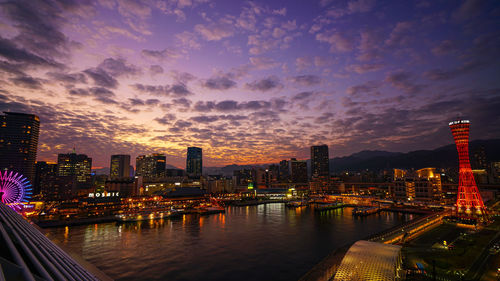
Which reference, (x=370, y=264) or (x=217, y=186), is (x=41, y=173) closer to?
(x=217, y=186)

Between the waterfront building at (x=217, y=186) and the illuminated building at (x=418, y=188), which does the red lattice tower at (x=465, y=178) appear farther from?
the waterfront building at (x=217, y=186)

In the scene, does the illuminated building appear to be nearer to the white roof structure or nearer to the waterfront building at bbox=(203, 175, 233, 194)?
the white roof structure

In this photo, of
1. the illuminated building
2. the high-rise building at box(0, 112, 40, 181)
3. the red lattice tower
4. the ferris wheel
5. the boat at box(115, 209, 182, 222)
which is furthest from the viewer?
the high-rise building at box(0, 112, 40, 181)

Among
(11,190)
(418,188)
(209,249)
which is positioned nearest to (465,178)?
(418,188)

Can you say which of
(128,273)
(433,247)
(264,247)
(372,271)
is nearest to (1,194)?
(128,273)

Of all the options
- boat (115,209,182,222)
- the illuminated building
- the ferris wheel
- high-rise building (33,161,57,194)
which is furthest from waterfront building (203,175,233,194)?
the ferris wheel

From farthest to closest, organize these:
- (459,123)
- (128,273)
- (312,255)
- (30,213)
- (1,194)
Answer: (30,213)
(459,123)
(1,194)
(312,255)
(128,273)

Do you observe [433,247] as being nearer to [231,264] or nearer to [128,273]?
[231,264]
